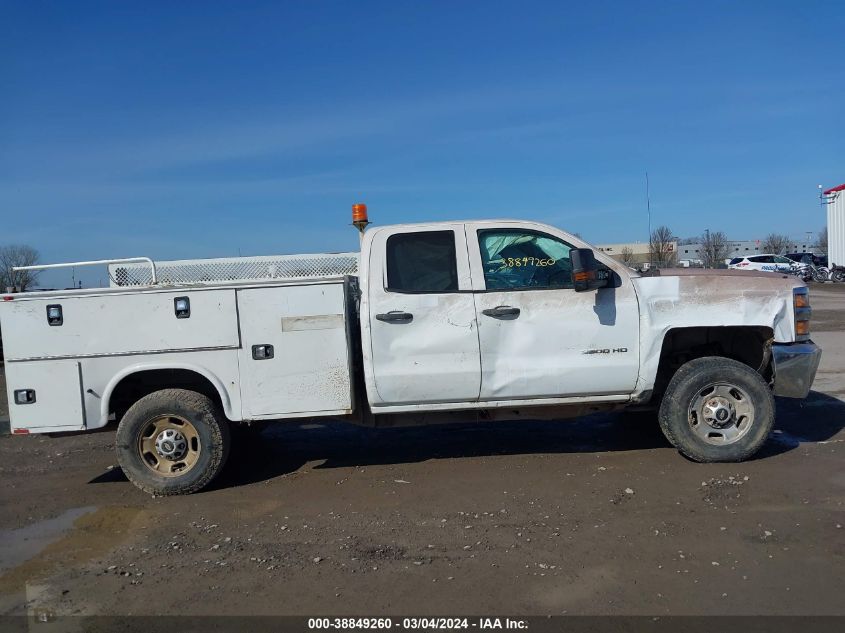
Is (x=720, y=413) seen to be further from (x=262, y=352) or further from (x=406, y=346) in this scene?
(x=262, y=352)

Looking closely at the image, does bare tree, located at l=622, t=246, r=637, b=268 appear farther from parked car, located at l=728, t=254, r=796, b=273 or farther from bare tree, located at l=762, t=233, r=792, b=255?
bare tree, located at l=762, t=233, r=792, b=255

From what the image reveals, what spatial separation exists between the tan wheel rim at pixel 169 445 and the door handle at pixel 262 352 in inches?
29.8

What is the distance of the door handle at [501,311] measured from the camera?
18.5 feet

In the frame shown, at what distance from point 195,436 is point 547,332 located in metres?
2.94

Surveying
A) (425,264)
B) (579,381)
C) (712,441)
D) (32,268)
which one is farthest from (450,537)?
(32,268)

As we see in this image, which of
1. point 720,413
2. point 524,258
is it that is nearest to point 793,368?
point 720,413

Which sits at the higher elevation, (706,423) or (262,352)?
(262,352)

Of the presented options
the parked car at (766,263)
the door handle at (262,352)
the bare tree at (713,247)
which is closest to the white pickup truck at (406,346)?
the door handle at (262,352)

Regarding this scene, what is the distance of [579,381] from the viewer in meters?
5.75

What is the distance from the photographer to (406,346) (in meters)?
5.63

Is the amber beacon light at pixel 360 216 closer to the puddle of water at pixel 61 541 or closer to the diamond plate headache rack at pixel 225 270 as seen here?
the diamond plate headache rack at pixel 225 270

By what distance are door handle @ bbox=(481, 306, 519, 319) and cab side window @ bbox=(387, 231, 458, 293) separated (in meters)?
0.32

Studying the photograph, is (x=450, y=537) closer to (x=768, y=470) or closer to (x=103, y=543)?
(x=103, y=543)

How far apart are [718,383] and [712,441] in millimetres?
482
